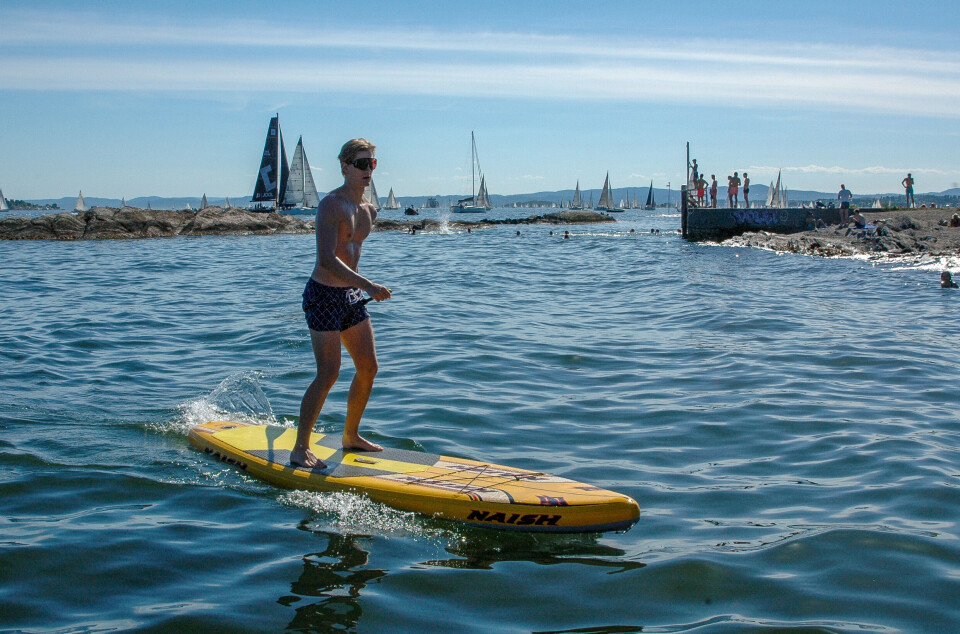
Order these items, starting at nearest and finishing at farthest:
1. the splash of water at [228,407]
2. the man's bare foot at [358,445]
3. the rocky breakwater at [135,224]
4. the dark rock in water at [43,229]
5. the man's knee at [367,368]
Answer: the man's knee at [367,368] → the man's bare foot at [358,445] → the splash of water at [228,407] → the dark rock in water at [43,229] → the rocky breakwater at [135,224]

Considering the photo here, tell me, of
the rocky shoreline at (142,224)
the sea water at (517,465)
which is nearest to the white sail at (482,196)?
the rocky shoreline at (142,224)

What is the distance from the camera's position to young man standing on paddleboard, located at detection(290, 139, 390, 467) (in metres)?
4.68

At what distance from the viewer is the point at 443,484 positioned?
455cm

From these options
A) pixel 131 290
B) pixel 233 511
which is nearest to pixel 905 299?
pixel 233 511

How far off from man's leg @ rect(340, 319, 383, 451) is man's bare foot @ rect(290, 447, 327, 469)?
1.14ft

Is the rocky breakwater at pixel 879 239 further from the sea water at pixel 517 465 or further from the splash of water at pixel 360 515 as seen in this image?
the splash of water at pixel 360 515

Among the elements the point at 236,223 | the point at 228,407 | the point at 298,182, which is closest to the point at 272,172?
the point at 298,182

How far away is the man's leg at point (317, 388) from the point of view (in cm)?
479

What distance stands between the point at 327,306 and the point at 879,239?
2346 cm

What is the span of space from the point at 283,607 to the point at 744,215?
106 feet

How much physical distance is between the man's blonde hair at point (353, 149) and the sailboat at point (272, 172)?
55.1 meters

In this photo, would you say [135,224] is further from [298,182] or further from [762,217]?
[762,217]

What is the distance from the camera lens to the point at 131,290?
1623 cm

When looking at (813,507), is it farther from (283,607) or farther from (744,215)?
(744,215)
